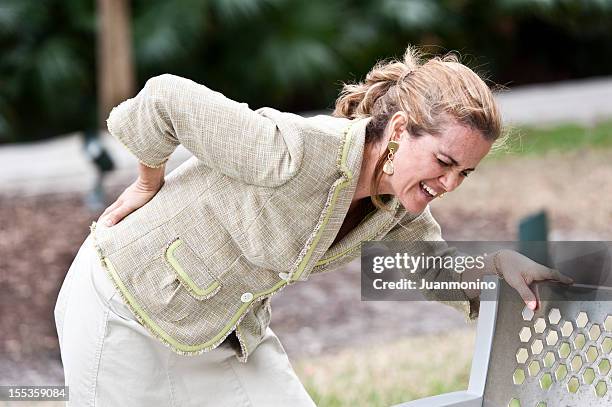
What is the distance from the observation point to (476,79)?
1.91 meters

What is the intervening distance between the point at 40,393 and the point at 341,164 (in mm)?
1818

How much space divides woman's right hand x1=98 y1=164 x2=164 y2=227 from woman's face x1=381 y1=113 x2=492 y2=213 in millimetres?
492

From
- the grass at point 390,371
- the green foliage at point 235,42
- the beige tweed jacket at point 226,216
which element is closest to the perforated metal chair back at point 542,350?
the beige tweed jacket at point 226,216

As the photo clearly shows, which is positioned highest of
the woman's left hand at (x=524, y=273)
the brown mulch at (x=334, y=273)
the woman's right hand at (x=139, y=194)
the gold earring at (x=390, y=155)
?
the gold earring at (x=390, y=155)

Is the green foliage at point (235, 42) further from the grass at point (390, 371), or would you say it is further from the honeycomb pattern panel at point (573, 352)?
the honeycomb pattern panel at point (573, 352)

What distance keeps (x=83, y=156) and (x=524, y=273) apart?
5.53m

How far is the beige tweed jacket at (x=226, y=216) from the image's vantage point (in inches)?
76.9

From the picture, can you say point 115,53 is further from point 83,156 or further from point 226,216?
point 226,216

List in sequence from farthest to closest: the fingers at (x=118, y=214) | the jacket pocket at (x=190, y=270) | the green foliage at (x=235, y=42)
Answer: the green foliage at (x=235, y=42)
the fingers at (x=118, y=214)
the jacket pocket at (x=190, y=270)

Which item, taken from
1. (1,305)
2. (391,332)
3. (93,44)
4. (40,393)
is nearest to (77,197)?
(1,305)

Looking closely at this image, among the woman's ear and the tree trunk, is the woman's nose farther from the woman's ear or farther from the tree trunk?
the tree trunk

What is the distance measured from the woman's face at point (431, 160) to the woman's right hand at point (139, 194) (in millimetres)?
492

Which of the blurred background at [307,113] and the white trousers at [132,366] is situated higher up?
the white trousers at [132,366]

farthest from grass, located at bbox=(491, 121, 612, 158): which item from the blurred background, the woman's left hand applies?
the woman's left hand
